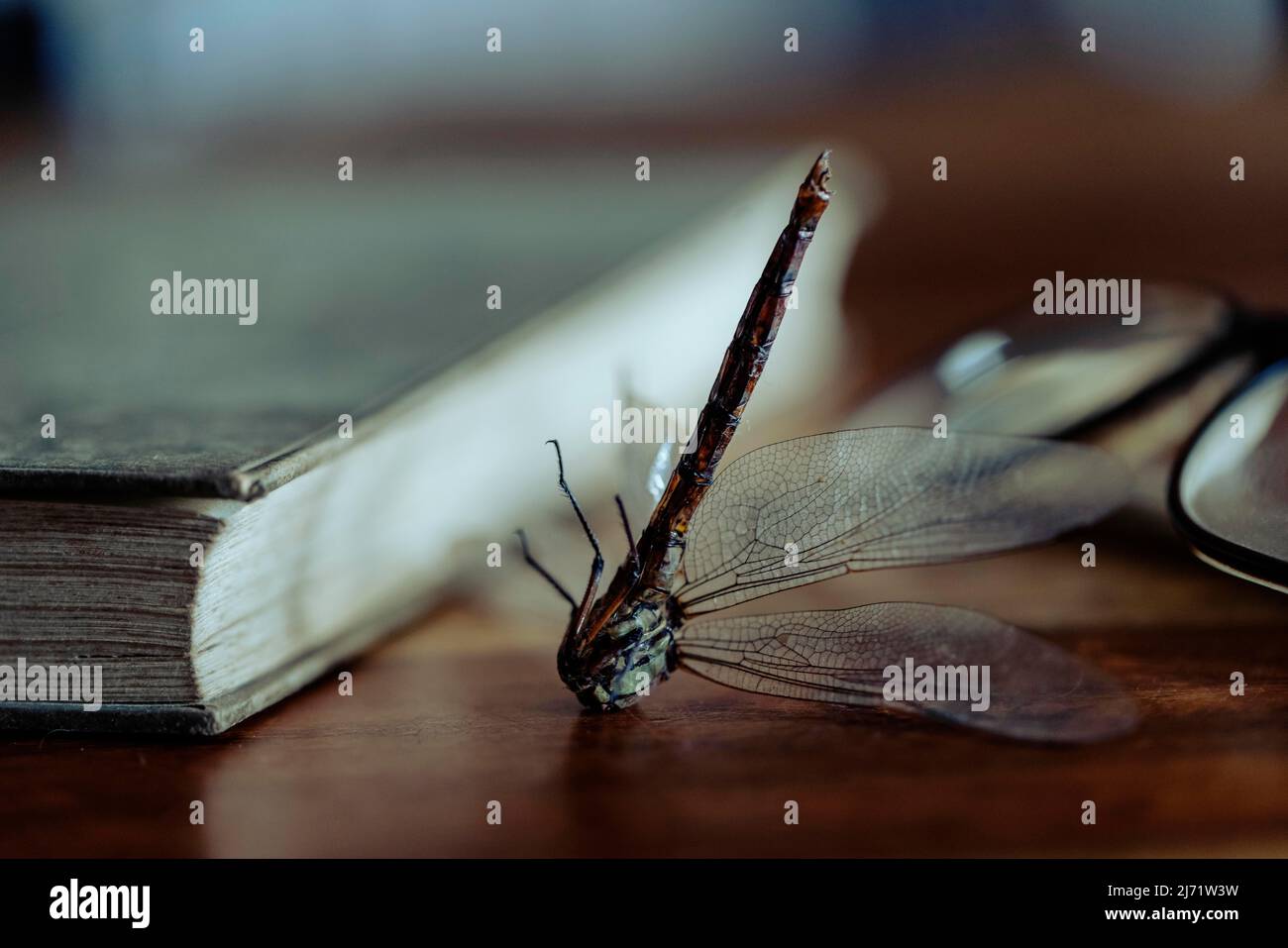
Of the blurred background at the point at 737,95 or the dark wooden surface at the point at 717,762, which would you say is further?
the blurred background at the point at 737,95

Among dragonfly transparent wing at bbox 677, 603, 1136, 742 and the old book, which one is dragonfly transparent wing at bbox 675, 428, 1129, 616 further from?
the old book

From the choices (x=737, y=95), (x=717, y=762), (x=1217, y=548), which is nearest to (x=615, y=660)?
(x=717, y=762)

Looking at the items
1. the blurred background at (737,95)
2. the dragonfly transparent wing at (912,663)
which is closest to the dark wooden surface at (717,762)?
the dragonfly transparent wing at (912,663)

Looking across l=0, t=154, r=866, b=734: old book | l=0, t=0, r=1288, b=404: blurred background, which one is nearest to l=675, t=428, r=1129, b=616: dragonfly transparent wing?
l=0, t=154, r=866, b=734: old book

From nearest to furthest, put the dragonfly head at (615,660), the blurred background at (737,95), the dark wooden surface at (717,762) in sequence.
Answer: the dark wooden surface at (717,762) → the dragonfly head at (615,660) → the blurred background at (737,95)

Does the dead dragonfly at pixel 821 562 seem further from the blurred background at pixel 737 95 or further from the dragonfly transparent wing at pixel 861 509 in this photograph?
the blurred background at pixel 737 95

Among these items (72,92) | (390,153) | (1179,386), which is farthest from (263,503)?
(72,92)
